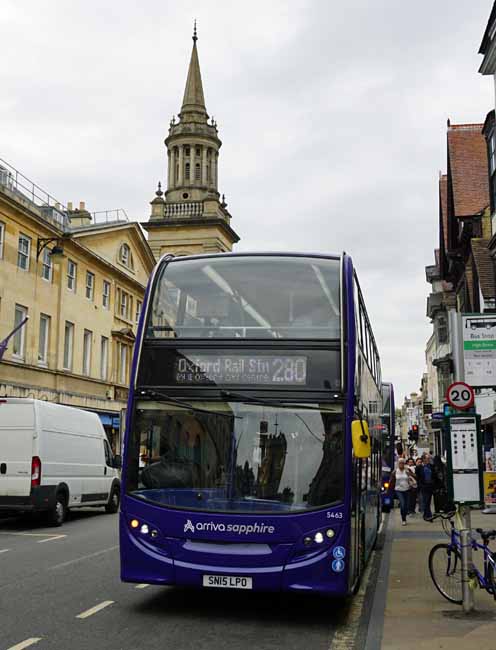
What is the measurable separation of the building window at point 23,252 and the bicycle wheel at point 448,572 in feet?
88.2

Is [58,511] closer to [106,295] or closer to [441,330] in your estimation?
[106,295]

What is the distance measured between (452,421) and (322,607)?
2656mm

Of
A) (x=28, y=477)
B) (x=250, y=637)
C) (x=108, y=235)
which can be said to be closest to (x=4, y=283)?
(x=108, y=235)

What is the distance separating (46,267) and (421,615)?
30.2 metres

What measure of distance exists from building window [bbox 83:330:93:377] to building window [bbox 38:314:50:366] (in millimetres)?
4280

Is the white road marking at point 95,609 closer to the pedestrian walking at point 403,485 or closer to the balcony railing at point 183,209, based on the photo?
the pedestrian walking at point 403,485

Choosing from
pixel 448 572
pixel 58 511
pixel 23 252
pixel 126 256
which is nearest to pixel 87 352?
pixel 126 256

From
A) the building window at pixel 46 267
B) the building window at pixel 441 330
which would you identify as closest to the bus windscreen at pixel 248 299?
the building window at pixel 46 267

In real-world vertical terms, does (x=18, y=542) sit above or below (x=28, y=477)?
below

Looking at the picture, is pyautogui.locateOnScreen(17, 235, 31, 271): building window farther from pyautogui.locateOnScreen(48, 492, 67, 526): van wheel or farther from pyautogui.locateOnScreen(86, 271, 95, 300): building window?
pyautogui.locateOnScreen(48, 492, 67, 526): van wheel

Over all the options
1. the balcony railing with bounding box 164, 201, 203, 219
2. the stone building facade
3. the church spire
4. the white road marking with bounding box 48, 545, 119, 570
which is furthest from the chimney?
the white road marking with bounding box 48, 545, 119, 570

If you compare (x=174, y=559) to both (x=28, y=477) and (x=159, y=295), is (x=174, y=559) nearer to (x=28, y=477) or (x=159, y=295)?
(x=159, y=295)

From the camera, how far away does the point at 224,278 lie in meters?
→ 9.47

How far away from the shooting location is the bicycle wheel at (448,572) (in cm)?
Result: 923
